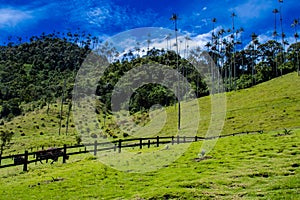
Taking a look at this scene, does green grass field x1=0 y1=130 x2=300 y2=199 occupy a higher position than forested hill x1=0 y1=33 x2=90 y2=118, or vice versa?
forested hill x1=0 y1=33 x2=90 y2=118

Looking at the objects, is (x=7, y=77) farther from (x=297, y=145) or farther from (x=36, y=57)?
(x=297, y=145)

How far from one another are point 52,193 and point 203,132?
42.8 metres

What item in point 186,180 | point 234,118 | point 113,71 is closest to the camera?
point 186,180

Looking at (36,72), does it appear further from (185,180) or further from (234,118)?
(185,180)

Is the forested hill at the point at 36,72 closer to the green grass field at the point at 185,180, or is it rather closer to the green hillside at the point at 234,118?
the green hillside at the point at 234,118

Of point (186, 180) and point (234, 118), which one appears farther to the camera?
point (234, 118)

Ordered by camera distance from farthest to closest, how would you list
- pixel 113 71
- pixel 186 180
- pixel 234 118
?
pixel 113 71, pixel 234 118, pixel 186 180

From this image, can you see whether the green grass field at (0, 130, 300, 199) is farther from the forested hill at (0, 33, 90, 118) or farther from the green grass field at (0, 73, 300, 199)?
the forested hill at (0, 33, 90, 118)

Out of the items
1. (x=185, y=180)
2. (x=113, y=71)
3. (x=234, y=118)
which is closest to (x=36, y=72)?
(x=113, y=71)

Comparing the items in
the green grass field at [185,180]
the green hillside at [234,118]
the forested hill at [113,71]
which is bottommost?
the green grass field at [185,180]

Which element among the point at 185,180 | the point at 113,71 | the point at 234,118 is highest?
the point at 113,71

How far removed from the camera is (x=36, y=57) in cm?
18188

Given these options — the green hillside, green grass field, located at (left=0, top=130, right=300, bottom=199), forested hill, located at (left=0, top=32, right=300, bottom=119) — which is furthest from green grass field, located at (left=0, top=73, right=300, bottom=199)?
forested hill, located at (left=0, top=32, right=300, bottom=119)

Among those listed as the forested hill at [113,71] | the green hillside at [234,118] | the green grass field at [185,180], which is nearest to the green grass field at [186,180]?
the green grass field at [185,180]
